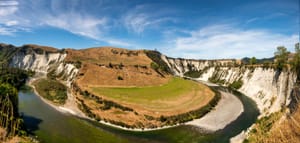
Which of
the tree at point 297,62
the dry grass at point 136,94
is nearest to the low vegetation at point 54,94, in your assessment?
the dry grass at point 136,94

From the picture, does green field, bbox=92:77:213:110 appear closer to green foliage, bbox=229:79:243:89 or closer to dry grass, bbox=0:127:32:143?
green foliage, bbox=229:79:243:89

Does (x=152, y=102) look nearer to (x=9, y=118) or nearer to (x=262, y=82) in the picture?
(x=9, y=118)

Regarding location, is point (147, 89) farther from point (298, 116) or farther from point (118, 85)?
point (298, 116)

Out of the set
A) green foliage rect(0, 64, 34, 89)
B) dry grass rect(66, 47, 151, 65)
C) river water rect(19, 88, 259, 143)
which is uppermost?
dry grass rect(66, 47, 151, 65)

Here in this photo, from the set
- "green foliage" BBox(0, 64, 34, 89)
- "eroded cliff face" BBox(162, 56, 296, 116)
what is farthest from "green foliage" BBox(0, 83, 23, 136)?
"eroded cliff face" BBox(162, 56, 296, 116)

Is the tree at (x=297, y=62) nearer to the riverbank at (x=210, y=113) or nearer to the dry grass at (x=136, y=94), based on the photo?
the riverbank at (x=210, y=113)

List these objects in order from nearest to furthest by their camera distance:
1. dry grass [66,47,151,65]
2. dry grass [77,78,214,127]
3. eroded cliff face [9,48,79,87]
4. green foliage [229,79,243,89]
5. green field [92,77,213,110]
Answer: dry grass [77,78,214,127]
green field [92,77,213,110]
green foliage [229,79,243,89]
dry grass [66,47,151,65]
eroded cliff face [9,48,79,87]
